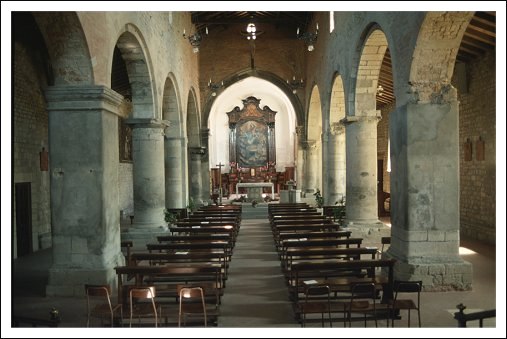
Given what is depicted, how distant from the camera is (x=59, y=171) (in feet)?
26.8

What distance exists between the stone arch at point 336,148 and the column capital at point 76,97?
10.5 meters

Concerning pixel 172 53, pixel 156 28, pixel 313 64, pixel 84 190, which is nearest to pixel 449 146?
pixel 84 190

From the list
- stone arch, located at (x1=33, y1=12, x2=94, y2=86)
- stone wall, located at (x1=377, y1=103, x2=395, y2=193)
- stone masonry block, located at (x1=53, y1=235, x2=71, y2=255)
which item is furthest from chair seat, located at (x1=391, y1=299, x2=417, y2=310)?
stone wall, located at (x1=377, y1=103, x2=395, y2=193)

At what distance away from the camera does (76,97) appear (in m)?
8.04

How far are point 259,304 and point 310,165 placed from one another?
18018 mm

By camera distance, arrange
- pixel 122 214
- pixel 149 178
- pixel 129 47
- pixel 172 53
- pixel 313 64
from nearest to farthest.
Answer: pixel 129 47 → pixel 149 178 → pixel 172 53 → pixel 122 214 → pixel 313 64

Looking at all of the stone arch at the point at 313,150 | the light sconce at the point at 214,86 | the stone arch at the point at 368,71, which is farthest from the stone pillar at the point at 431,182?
the light sconce at the point at 214,86

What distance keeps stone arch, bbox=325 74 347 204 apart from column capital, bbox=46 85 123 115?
10.5m

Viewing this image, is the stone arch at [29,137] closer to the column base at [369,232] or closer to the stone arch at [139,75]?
the stone arch at [139,75]

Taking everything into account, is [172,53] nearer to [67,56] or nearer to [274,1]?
[67,56]

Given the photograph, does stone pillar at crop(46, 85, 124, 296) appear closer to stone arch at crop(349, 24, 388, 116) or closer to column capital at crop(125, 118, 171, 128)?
column capital at crop(125, 118, 171, 128)

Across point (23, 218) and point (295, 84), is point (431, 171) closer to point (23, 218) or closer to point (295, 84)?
point (23, 218)

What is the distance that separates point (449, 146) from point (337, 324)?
3.71 meters

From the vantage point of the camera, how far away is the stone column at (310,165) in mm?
25078
